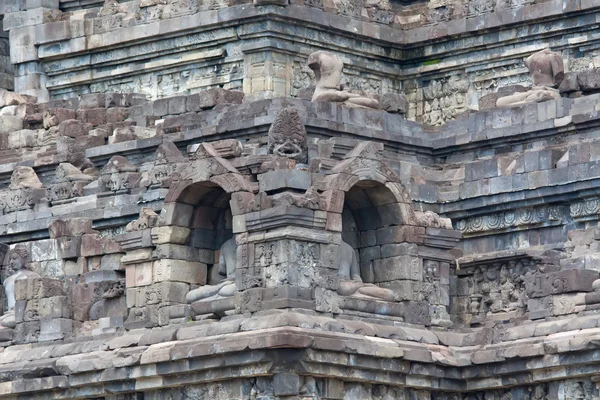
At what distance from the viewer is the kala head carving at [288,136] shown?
58406mm

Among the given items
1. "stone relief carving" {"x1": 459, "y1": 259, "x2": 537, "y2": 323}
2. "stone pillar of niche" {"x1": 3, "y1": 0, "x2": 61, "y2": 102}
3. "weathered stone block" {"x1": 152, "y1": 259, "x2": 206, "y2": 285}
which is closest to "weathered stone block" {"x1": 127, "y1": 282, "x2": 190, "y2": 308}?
"weathered stone block" {"x1": 152, "y1": 259, "x2": 206, "y2": 285}

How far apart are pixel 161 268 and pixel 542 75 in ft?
29.7

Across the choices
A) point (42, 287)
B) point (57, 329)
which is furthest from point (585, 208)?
point (42, 287)

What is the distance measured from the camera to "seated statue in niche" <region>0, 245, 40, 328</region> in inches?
2441

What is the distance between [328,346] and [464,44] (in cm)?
1239

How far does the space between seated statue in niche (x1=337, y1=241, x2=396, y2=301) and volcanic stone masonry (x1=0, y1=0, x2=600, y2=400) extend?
0.17ft

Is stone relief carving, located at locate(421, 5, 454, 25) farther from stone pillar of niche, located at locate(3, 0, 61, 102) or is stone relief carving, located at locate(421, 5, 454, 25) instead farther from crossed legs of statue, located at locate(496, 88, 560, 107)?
stone pillar of niche, located at locate(3, 0, 61, 102)

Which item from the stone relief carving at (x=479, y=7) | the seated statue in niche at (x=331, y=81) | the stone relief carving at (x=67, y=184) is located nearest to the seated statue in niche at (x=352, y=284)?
the seated statue in niche at (x=331, y=81)

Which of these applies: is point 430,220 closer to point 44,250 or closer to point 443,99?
point 443,99

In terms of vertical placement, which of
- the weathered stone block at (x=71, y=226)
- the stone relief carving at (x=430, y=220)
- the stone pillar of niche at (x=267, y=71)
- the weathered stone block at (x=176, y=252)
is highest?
the stone pillar of niche at (x=267, y=71)

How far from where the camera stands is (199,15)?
219ft

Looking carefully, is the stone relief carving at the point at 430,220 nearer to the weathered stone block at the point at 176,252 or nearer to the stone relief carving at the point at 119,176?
the weathered stone block at the point at 176,252

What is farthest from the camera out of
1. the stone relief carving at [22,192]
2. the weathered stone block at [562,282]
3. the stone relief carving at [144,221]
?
the stone relief carving at [22,192]

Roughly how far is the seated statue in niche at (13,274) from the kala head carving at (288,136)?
20.4ft
